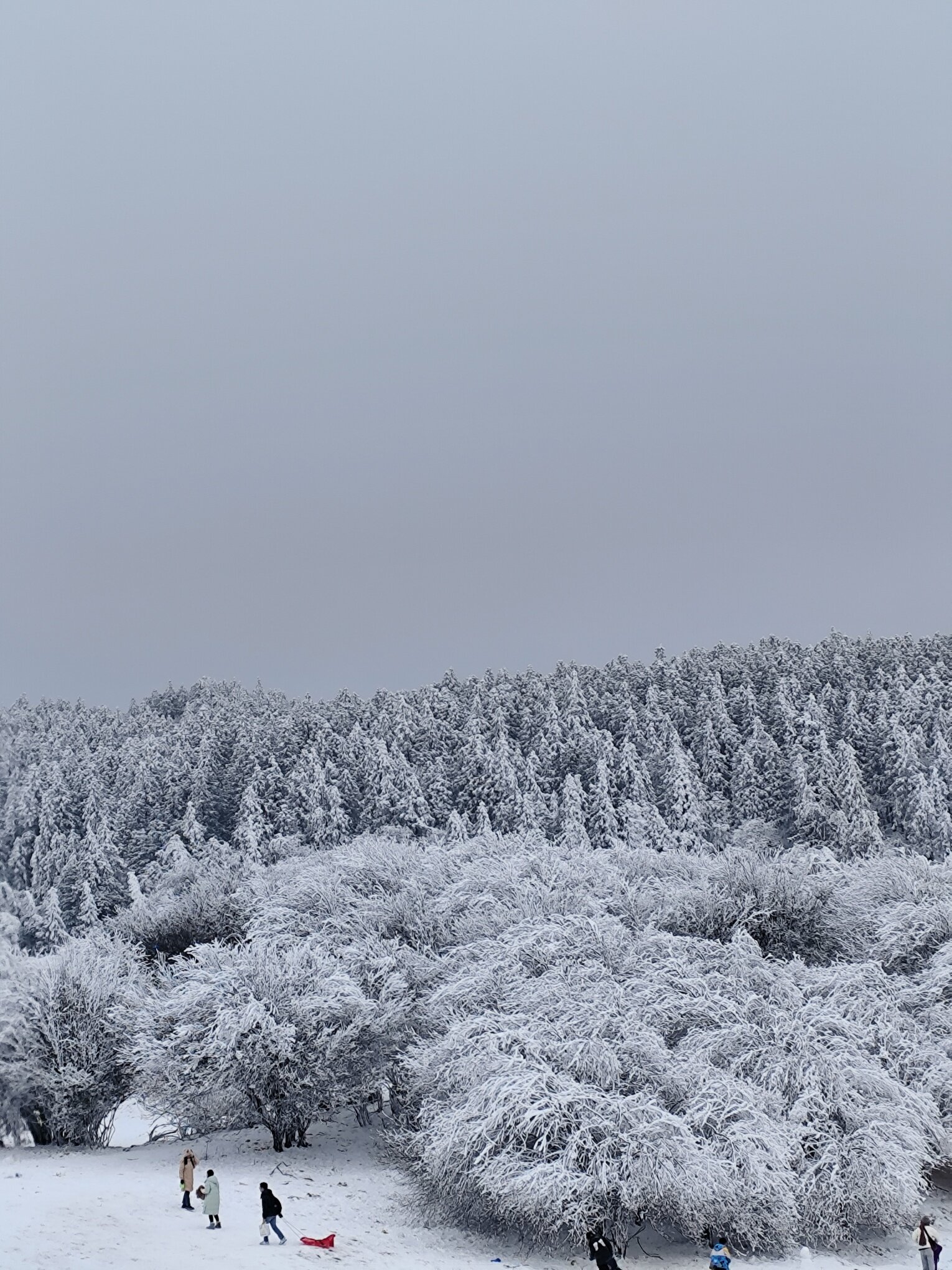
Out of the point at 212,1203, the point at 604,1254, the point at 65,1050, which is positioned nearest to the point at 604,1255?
the point at 604,1254

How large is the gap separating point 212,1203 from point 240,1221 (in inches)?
43.8

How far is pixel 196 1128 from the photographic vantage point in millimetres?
27688

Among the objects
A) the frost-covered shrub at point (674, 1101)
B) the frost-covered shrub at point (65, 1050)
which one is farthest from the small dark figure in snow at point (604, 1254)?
the frost-covered shrub at point (65, 1050)

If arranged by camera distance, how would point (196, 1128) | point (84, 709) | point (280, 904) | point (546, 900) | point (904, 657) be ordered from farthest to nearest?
1. point (84, 709)
2. point (904, 657)
3. point (280, 904)
4. point (546, 900)
5. point (196, 1128)

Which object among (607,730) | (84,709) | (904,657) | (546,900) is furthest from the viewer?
(84,709)

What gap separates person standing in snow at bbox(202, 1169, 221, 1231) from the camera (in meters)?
20.2

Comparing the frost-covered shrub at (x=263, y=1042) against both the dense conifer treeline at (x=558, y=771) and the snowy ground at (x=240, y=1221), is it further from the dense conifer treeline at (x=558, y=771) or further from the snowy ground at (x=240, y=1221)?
the dense conifer treeline at (x=558, y=771)

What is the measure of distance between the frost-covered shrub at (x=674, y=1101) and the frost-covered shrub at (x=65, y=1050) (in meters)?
8.16

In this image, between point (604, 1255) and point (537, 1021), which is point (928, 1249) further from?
point (537, 1021)

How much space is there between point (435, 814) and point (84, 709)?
87.5 metres

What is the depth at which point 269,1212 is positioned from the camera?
1967 cm

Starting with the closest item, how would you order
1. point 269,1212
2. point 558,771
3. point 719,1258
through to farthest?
point 719,1258
point 269,1212
point 558,771

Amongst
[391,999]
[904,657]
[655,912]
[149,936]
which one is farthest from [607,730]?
[391,999]

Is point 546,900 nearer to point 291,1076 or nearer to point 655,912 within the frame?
point 655,912
